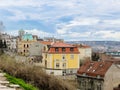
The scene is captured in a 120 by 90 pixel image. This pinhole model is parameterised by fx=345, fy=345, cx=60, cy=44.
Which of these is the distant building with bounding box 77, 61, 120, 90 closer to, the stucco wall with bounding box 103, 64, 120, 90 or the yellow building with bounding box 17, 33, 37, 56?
the stucco wall with bounding box 103, 64, 120, 90

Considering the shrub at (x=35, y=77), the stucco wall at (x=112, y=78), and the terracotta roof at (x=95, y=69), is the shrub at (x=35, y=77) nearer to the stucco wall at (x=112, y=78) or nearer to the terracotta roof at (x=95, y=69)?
the stucco wall at (x=112, y=78)

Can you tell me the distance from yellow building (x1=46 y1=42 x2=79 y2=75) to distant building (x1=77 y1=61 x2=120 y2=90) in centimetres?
1238

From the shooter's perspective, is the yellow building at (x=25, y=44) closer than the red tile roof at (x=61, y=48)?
No

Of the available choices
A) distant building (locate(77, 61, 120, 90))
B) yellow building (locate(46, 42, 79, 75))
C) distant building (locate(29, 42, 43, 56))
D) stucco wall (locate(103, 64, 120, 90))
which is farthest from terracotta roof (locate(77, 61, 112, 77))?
distant building (locate(29, 42, 43, 56))

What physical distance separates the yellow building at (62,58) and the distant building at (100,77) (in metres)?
12.4

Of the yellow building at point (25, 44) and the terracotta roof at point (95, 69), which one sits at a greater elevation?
the yellow building at point (25, 44)

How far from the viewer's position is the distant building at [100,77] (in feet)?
116

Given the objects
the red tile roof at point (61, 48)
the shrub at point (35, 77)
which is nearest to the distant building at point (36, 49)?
the red tile roof at point (61, 48)

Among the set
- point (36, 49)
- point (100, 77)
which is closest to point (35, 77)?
point (100, 77)

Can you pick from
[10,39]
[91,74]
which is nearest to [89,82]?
[91,74]

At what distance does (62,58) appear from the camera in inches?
2021

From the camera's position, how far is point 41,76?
56.5 feet

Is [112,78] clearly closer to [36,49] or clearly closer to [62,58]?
[62,58]

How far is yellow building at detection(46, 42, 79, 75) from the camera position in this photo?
50.9 m
